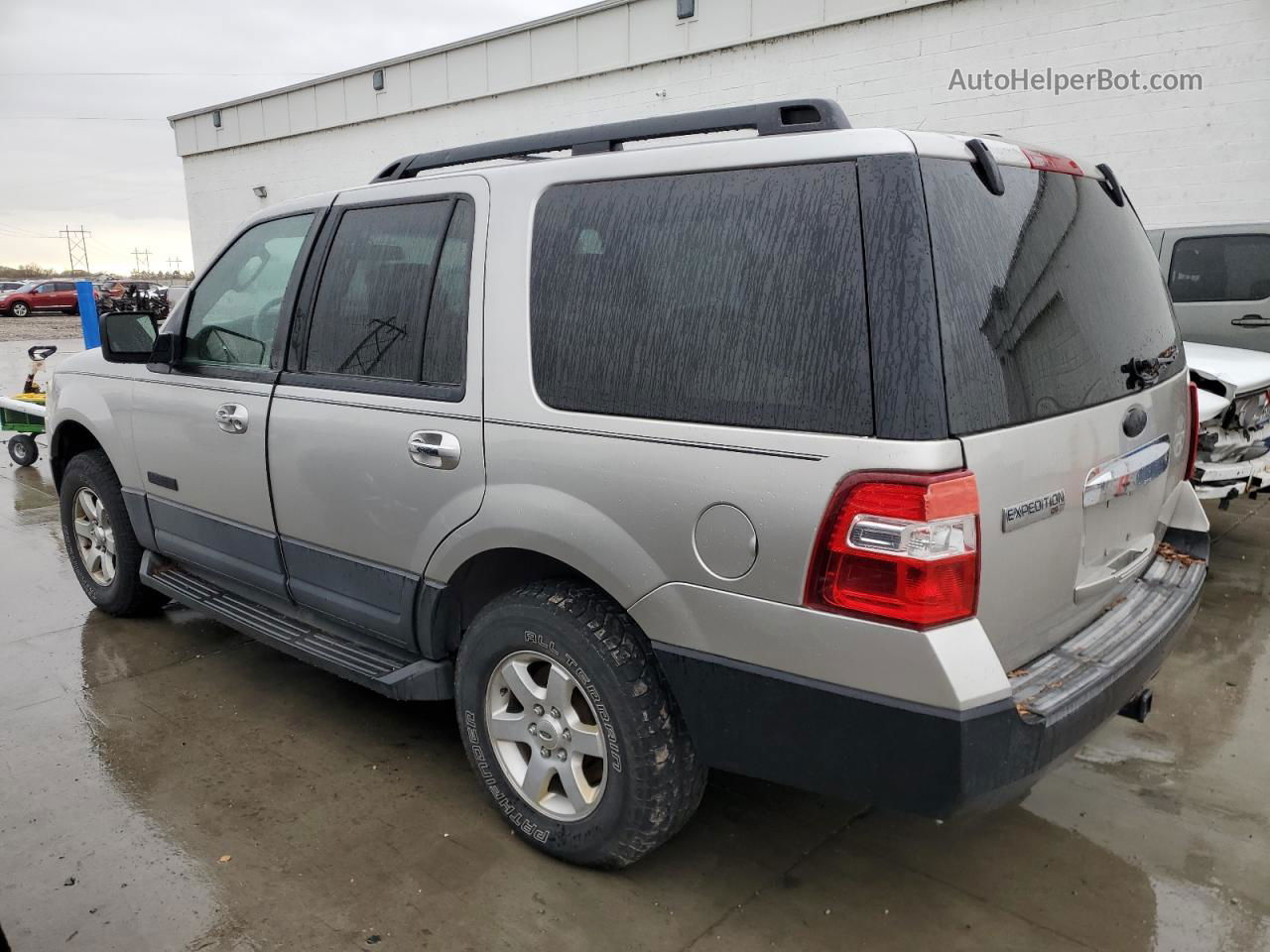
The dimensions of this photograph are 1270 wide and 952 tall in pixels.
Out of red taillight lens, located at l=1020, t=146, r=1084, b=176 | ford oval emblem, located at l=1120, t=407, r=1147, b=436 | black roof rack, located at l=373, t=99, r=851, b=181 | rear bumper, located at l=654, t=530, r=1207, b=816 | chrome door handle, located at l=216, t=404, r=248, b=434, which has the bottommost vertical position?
rear bumper, located at l=654, t=530, r=1207, b=816

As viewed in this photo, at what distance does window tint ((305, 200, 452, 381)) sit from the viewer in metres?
2.96

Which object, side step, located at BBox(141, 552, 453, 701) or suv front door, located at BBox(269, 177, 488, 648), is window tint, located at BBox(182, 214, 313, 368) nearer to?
suv front door, located at BBox(269, 177, 488, 648)

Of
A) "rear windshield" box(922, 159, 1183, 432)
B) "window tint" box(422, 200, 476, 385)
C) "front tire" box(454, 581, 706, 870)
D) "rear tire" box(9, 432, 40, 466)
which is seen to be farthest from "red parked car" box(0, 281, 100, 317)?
"rear windshield" box(922, 159, 1183, 432)

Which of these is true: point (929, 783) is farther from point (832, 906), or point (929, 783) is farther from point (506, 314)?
point (506, 314)

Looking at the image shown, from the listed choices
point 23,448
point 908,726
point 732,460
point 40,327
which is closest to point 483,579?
point 732,460

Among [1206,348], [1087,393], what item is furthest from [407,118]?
[1087,393]

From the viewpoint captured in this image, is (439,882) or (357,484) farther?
(357,484)

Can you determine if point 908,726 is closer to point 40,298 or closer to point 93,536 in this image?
point 93,536

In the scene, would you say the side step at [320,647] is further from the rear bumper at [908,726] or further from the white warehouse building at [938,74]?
the white warehouse building at [938,74]

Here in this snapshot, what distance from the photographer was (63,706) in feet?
12.5

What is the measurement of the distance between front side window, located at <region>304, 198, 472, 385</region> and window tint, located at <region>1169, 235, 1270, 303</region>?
6621 mm

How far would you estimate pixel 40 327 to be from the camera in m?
31.1

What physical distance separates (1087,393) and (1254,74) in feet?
25.0

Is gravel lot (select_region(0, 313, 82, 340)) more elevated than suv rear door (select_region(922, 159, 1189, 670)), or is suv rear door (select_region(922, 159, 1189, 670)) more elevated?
suv rear door (select_region(922, 159, 1189, 670))
